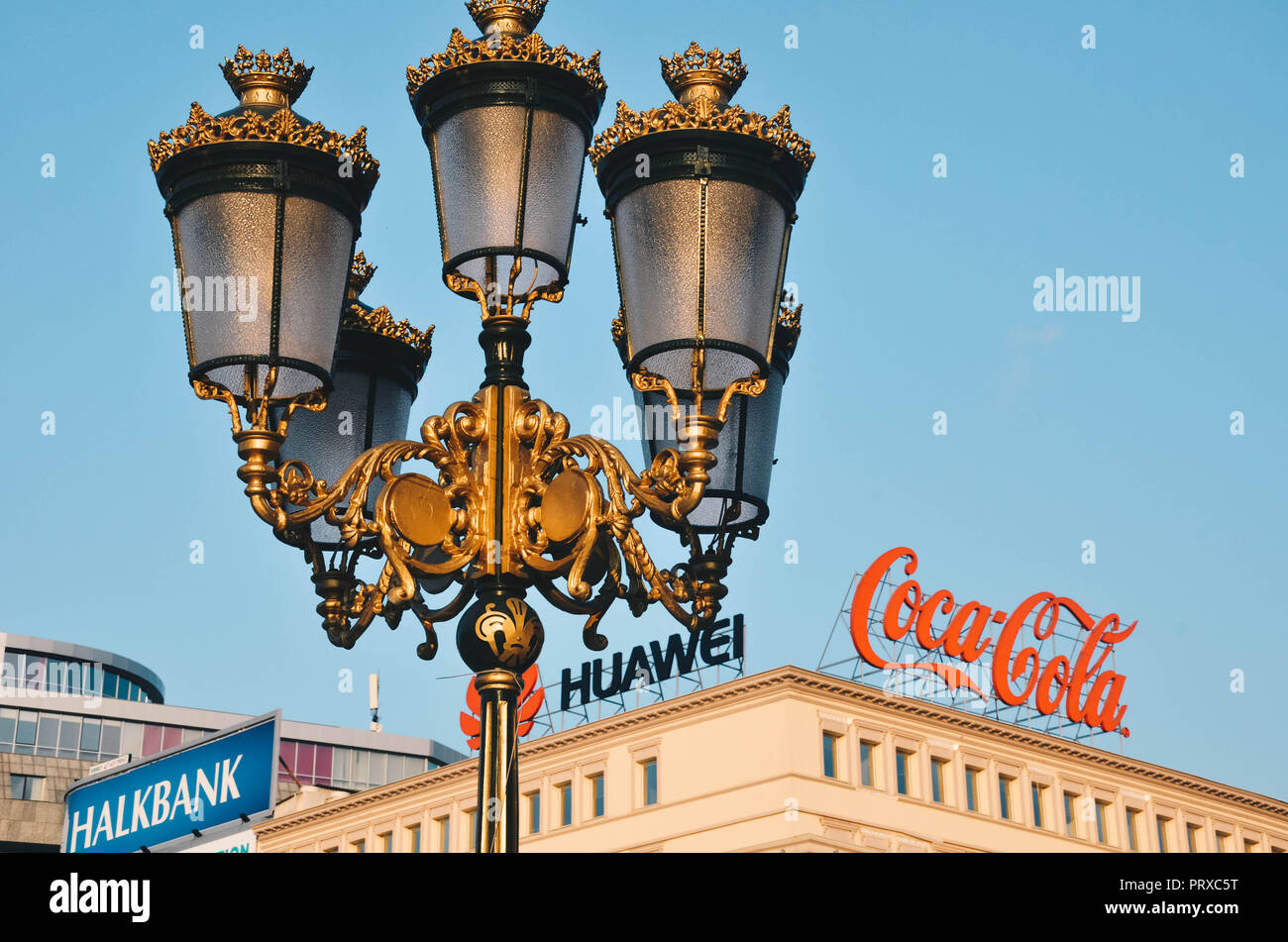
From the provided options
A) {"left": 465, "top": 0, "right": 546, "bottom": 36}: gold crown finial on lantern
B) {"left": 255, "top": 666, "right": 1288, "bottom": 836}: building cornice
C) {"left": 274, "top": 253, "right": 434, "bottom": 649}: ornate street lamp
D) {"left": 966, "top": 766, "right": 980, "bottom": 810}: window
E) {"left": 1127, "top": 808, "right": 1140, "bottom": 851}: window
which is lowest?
{"left": 274, "top": 253, "right": 434, "bottom": 649}: ornate street lamp

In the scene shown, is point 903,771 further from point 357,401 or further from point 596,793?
point 357,401

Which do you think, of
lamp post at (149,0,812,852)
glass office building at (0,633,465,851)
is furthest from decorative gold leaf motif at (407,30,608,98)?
glass office building at (0,633,465,851)

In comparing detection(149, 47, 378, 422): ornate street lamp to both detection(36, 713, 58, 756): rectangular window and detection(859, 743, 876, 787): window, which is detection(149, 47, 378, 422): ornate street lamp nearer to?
detection(859, 743, 876, 787): window

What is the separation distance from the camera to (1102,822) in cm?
5531

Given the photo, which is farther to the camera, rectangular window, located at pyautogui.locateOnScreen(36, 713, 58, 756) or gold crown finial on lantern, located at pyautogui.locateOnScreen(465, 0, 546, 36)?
rectangular window, located at pyautogui.locateOnScreen(36, 713, 58, 756)

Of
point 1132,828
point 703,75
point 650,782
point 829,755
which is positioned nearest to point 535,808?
point 650,782

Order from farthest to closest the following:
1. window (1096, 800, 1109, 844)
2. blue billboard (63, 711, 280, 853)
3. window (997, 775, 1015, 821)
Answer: window (1096, 800, 1109, 844) < window (997, 775, 1015, 821) < blue billboard (63, 711, 280, 853)

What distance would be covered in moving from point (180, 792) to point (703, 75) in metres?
4.77

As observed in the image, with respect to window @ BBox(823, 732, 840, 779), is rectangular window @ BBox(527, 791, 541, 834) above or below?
below

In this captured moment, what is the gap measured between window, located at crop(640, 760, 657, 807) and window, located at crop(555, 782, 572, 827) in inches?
126

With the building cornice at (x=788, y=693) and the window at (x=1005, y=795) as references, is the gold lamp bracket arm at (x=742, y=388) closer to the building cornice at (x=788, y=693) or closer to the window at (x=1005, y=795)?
the building cornice at (x=788, y=693)

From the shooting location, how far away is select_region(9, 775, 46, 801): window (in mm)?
68625

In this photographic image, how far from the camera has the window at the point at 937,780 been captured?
5153cm

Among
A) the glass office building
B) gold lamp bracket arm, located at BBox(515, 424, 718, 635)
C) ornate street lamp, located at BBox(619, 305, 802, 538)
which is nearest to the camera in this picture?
gold lamp bracket arm, located at BBox(515, 424, 718, 635)
